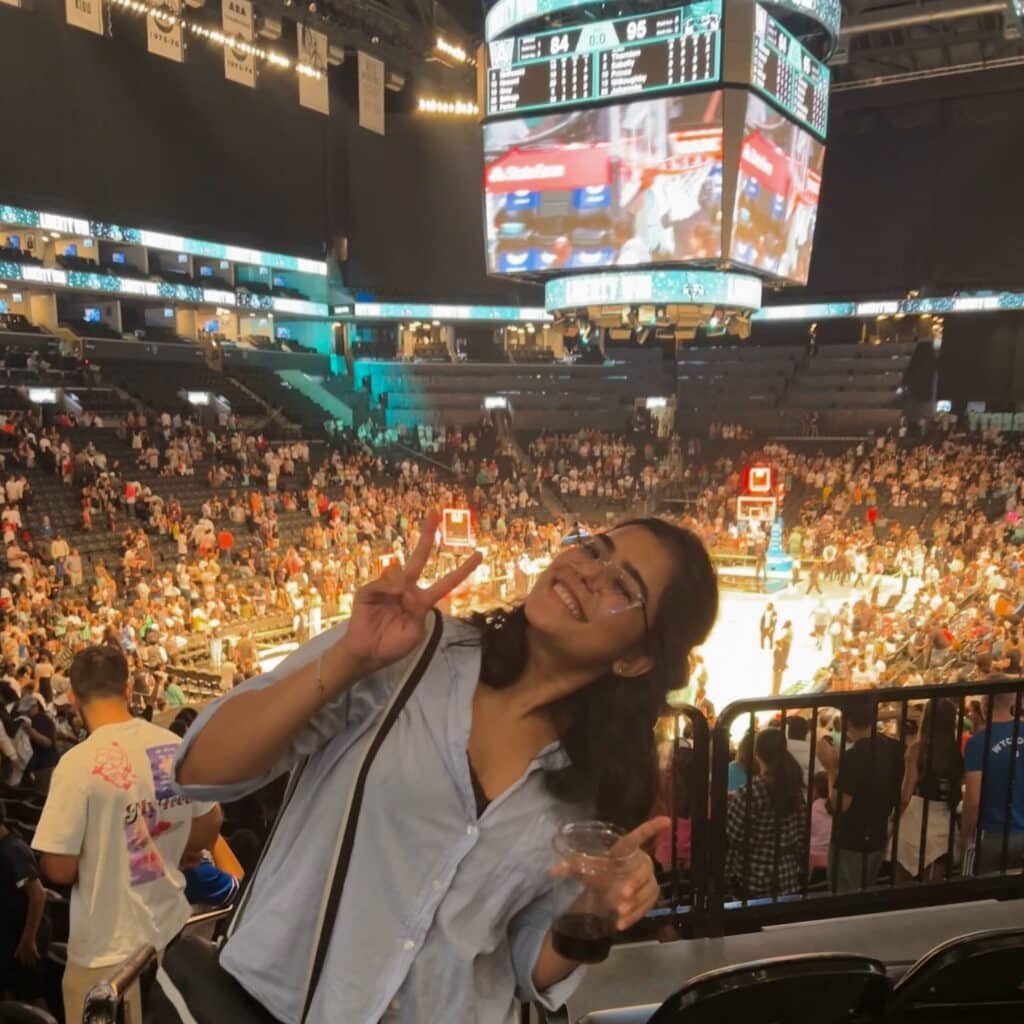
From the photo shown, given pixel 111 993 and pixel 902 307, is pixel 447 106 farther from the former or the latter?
pixel 111 993

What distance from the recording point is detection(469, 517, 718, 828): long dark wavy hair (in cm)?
162

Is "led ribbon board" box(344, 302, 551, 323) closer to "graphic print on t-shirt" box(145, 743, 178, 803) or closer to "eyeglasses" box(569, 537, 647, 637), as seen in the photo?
"graphic print on t-shirt" box(145, 743, 178, 803)

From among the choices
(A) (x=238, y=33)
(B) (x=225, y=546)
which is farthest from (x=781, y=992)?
(B) (x=225, y=546)

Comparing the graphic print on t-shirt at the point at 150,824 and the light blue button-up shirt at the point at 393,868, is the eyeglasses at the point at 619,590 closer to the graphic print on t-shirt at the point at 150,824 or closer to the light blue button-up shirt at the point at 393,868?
the light blue button-up shirt at the point at 393,868

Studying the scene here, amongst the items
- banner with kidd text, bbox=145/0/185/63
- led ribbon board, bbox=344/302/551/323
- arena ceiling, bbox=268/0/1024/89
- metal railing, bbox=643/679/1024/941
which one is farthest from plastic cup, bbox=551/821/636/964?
led ribbon board, bbox=344/302/551/323

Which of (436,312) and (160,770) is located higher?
(436,312)

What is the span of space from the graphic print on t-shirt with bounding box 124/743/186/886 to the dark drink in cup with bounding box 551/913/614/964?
1.58 metres

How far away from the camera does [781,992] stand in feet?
7.15

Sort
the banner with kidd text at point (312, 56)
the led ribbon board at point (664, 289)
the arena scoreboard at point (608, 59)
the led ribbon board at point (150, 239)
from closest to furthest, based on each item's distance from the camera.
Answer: the arena scoreboard at point (608, 59) → the banner with kidd text at point (312, 56) → the led ribbon board at point (664, 289) → the led ribbon board at point (150, 239)

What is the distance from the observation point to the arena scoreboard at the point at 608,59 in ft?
51.2

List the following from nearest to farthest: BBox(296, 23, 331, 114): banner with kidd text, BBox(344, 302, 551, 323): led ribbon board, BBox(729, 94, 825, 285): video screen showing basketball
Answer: BBox(296, 23, 331, 114): banner with kidd text < BBox(729, 94, 825, 285): video screen showing basketball < BBox(344, 302, 551, 323): led ribbon board

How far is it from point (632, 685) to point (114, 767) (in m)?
1.75

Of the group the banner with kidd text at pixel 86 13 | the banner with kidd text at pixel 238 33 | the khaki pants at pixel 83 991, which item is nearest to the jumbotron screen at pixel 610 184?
the banner with kidd text at pixel 238 33

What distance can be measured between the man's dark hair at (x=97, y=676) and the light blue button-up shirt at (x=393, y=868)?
145cm
